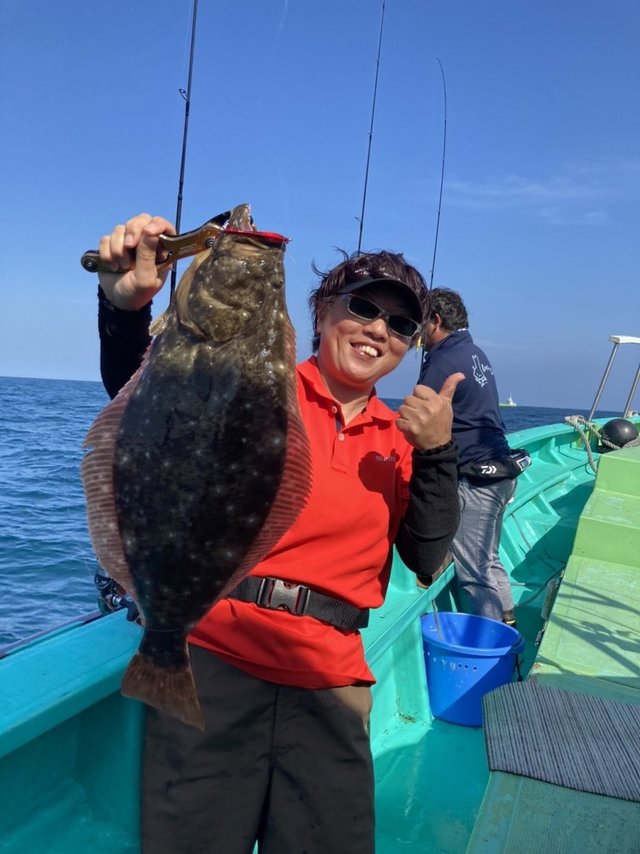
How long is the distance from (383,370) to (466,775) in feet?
8.81

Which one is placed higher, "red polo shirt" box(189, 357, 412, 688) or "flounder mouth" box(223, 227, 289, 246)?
"flounder mouth" box(223, 227, 289, 246)

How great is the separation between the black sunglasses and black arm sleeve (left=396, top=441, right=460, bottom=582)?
0.45 m

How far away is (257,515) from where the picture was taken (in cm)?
181

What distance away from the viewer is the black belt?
82.1 inches

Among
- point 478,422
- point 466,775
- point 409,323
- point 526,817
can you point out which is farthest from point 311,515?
point 478,422

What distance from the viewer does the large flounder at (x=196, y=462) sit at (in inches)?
68.6

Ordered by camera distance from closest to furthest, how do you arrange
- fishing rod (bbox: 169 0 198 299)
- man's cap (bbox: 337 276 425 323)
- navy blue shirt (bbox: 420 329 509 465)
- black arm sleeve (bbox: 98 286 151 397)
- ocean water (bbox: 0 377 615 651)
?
black arm sleeve (bbox: 98 286 151 397) < man's cap (bbox: 337 276 425 323) < fishing rod (bbox: 169 0 198 299) < navy blue shirt (bbox: 420 329 509 465) < ocean water (bbox: 0 377 615 651)

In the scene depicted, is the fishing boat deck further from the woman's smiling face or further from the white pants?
the woman's smiling face

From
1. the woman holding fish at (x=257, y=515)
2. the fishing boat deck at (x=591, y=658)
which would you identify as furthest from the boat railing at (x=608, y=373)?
the woman holding fish at (x=257, y=515)

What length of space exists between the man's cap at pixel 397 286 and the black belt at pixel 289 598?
1021 mm

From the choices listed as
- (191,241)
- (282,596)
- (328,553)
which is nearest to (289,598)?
(282,596)

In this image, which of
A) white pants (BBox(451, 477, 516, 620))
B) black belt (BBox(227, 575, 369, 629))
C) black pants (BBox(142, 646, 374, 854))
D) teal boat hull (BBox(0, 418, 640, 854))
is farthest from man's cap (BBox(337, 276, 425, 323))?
white pants (BBox(451, 477, 516, 620))

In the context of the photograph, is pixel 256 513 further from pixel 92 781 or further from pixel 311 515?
pixel 92 781

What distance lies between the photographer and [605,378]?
37.8ft
